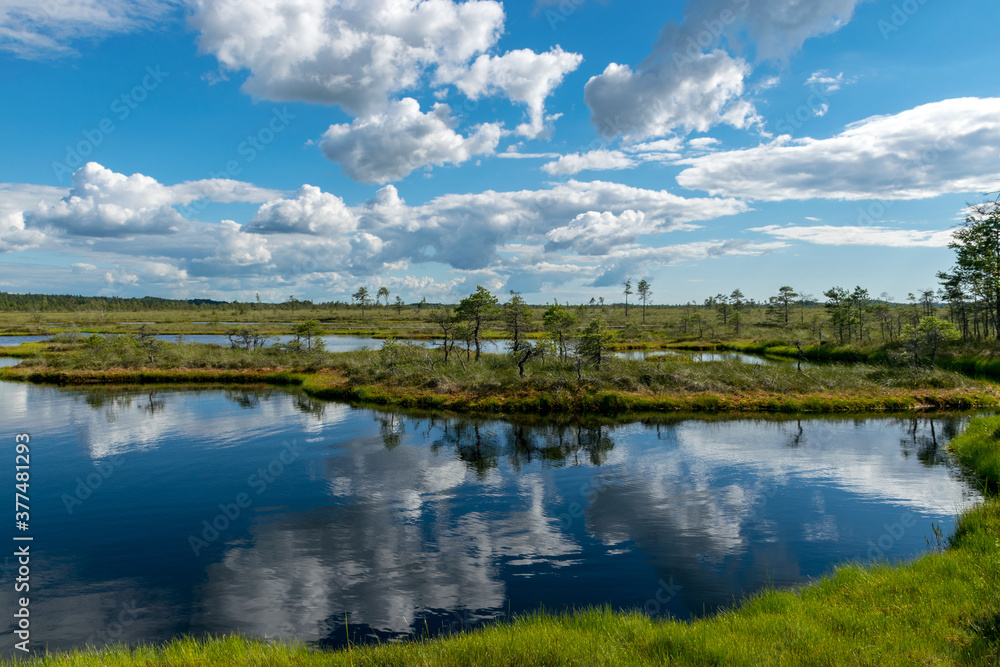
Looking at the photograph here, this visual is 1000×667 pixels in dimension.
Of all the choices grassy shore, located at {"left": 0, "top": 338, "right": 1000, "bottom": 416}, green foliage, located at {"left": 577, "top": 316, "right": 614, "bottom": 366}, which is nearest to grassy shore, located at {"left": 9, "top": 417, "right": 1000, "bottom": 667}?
grassy shore, located at {"left": 0, "top": 338, "right": 1000, "bottom": 416}

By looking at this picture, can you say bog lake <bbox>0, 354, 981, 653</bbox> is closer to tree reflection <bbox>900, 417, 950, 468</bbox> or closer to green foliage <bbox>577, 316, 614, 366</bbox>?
tree reflection <bbox>900, 417, 950, 468</bbox>

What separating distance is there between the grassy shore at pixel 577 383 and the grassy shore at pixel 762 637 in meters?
22.3

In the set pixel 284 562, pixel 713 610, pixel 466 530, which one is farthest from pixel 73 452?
pixel 713 610

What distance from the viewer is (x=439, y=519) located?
52.6 ft

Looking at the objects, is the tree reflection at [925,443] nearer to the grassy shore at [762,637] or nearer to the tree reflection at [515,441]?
the grassy shore at [762,637]

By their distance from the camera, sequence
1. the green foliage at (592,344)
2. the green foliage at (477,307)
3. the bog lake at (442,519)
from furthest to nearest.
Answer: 1. the green foliage at (477,307)
2. the green foliage at (592,344)
3. the bog lake at (442,519)

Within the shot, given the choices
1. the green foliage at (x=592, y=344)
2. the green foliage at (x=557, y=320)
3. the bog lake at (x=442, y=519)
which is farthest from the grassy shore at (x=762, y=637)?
Result: the green foliage at (x=557, y=320)

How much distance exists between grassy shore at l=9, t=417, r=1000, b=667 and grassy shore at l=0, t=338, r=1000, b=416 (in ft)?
73.0

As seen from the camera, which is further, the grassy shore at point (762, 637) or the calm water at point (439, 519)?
the calm water at point (439, 519)

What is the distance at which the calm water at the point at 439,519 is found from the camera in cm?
1147

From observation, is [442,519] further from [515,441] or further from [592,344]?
[592,344]

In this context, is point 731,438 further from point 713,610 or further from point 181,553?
point 181,553

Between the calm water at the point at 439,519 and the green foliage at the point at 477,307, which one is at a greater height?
the green foliage at the point at 477,307

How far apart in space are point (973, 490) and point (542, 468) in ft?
51.8
